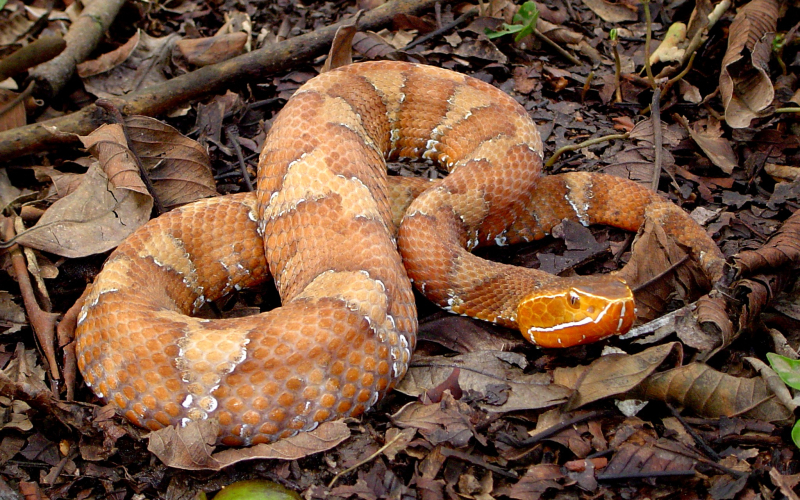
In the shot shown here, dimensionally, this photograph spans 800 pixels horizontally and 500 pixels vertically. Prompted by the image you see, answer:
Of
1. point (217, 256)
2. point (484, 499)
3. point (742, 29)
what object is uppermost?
point (742, 29)

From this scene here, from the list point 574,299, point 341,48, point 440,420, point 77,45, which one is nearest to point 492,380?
point 440,420

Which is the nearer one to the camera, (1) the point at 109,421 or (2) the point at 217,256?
(1) the point at 109,421

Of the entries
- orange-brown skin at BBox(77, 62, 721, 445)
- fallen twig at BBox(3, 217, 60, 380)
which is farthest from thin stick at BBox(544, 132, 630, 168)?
fallen twig at BBox(3, 217, 60, 380)

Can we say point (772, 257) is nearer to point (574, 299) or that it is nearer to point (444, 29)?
point (574, 299)

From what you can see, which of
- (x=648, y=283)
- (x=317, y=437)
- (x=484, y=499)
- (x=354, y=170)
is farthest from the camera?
(x=354, y=170)

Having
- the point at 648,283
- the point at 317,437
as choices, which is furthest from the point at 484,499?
the point at 648,283

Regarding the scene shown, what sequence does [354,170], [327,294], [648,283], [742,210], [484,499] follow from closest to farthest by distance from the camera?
[484,499]
[327,294]
[648,283]
[354,170]
[742,210]

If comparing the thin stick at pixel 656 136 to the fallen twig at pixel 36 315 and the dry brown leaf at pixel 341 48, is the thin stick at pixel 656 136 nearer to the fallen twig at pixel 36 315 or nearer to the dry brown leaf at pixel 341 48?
the dry brown leaf at pixel 341 48

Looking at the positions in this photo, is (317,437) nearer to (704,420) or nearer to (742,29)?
(704,420)
